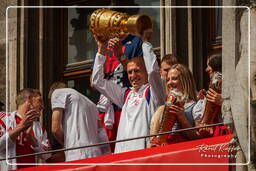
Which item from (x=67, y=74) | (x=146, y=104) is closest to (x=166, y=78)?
(x=146, y=104)

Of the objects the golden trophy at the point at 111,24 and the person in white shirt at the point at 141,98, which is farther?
the golden trophy at the point at 111,24

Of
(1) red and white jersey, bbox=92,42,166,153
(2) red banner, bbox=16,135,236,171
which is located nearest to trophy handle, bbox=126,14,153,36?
(1) red and white jersey, bbox=92,42,166,153

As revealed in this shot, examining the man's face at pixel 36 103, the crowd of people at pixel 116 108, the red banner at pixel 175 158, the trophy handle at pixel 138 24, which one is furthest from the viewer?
the man's face at pixel 36 103

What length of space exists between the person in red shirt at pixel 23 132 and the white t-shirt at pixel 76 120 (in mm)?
320

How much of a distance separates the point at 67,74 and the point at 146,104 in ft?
12.8

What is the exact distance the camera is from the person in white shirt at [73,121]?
449 inches

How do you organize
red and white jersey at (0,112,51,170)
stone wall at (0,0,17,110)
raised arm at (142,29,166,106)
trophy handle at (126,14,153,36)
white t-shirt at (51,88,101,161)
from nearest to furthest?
raised arm at (142,29,166,106)
trophy handle at (126,14,153,36)
white t-shirt at (51,88,101,161)
red and white jersey at (0,112,51,170)
stone wall at (0,0,17,110)

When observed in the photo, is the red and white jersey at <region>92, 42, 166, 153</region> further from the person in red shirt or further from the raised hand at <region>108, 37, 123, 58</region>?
the person in red shirt

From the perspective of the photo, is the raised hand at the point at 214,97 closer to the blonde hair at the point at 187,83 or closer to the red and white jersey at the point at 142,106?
the blonde hair at the point at 187,83

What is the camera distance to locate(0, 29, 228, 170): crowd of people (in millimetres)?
10625

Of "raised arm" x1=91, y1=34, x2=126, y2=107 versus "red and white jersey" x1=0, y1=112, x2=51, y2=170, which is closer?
"red and white jersey" x1=0, y1=112, x2=51, y2=170

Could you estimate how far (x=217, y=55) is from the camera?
1056cm

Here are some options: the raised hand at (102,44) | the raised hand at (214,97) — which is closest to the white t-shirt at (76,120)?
the raised hand at (102,44)

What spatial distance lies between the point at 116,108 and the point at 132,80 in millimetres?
731
